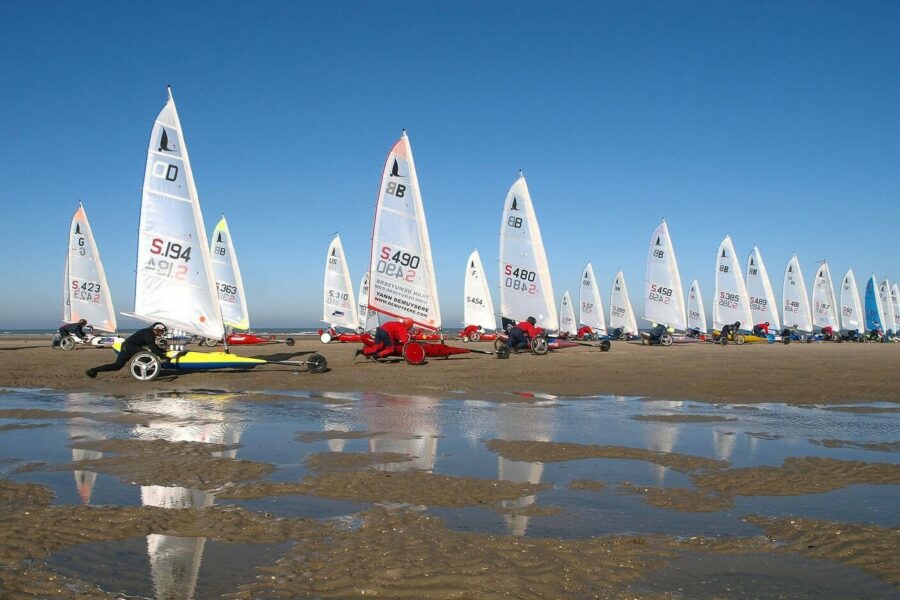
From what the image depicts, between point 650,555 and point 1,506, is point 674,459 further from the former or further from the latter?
point 1,506

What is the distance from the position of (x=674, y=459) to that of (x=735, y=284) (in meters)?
39.5

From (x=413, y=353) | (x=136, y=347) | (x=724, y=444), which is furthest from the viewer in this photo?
(x=413, y=353)

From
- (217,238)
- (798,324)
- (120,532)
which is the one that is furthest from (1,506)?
(798,324)

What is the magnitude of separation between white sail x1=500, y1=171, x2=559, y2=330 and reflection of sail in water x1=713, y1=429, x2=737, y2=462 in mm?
19296

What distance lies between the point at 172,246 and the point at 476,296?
95.9 feet

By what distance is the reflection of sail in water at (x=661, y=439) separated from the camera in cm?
598

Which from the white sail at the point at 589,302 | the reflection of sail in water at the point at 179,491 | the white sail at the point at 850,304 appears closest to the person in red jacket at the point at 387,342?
the reflection of sail in water at the point at 179,491

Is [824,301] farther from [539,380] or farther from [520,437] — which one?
[520,437]

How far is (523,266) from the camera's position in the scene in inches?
1084

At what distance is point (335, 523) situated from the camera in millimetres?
→ 4320

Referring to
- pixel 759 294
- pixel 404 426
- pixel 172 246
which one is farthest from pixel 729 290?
pixel 404 426

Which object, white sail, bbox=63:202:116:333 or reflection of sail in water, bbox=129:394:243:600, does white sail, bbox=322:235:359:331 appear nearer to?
white sail, bbox=63:202:116:333

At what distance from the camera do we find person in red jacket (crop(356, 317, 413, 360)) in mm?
19047

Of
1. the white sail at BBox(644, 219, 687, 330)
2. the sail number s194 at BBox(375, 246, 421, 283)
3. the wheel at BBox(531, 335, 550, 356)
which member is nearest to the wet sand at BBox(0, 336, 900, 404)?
the sail number s194 at BBox(375, 246, 421, 283)
